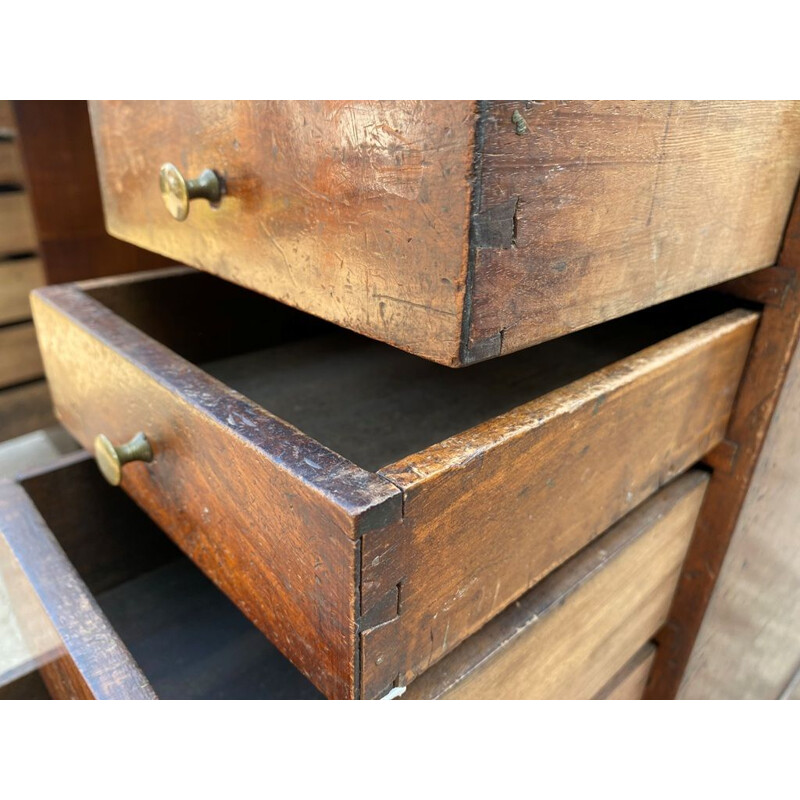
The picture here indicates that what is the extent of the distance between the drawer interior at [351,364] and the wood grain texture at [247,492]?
0.39 ft

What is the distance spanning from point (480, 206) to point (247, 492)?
183mm

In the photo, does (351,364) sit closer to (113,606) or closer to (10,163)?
(113,606)

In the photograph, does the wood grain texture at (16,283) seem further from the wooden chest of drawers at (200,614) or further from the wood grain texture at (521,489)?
the wood grain texture at (521,489)

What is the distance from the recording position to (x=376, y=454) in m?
0.49

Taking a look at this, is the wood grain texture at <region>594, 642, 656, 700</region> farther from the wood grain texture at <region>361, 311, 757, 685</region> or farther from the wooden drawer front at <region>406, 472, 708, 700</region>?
the wood grain texture at <region>361, 311, 757, 685</region>

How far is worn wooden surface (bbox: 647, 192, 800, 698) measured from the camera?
0.48m

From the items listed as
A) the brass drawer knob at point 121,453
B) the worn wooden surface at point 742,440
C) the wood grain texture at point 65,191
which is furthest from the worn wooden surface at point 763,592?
the wood grain texture at point 65,191

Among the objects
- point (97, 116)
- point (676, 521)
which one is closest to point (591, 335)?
point (676, 521)

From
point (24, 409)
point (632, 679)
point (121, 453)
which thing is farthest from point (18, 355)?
point (632, 679)

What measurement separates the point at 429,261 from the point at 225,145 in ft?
0.63

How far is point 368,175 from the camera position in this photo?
289mm

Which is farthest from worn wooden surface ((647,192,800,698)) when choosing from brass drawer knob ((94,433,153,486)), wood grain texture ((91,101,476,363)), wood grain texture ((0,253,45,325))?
wood grain texture ((0,253,45,325))

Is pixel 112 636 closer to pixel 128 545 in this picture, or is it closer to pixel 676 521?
pixel 128 545

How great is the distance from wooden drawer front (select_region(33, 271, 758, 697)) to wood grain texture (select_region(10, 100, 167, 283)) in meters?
0.36
